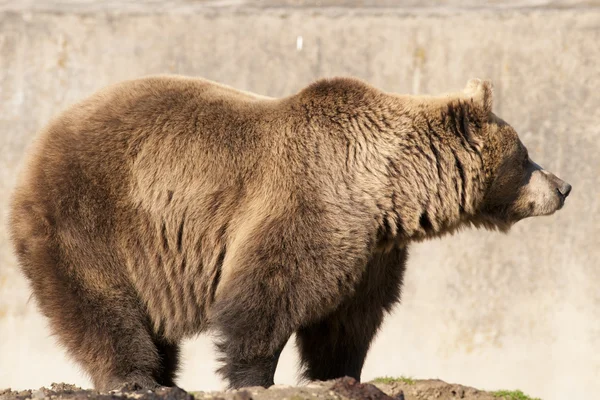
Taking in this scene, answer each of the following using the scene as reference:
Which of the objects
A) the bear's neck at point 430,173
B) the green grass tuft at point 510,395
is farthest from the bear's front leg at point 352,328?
the green grass tuft at point 510,395

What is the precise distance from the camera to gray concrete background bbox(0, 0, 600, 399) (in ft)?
26.5

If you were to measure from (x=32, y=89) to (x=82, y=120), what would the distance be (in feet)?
11.7

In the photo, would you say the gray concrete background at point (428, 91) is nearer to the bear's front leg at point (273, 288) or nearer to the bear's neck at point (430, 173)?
the bear's neck at point (430, 173)

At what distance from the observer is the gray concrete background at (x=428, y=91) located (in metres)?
8.08

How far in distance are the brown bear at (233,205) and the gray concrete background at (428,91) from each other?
253cm

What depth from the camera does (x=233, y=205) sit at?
527cm

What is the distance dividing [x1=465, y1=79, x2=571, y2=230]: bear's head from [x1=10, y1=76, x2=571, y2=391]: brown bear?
0.5 inches

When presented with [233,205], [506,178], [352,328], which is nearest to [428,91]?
[506,178]

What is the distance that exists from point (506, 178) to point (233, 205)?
1.69 metres

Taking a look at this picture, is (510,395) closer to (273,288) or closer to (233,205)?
(273,288)

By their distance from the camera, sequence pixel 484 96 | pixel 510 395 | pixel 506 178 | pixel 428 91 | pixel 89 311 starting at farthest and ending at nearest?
pixel 428 91
pixel 510 395
pixel 506 178
pixel 484 96
pixel 89 311

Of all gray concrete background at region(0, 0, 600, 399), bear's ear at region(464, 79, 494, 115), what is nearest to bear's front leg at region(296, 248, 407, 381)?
bear's ear at region(464, 79, 494, 115)

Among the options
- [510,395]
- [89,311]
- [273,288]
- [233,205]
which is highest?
[233,205]

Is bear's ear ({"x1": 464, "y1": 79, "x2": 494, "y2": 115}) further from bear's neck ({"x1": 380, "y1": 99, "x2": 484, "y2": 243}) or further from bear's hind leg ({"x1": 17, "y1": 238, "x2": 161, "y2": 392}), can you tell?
A: bear's hind leg ({"x1": 17, "y1": 238, "x2": 161, "y2": 392})
